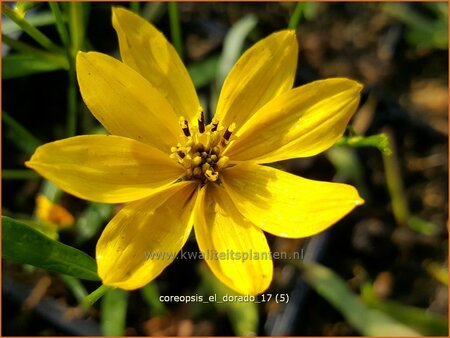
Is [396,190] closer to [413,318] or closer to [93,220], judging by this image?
[413,318]

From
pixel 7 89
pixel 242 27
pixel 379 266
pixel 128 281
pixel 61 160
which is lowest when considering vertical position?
pixel 379 266

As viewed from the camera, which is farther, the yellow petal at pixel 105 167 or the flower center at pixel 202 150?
the flower center at pixel 202 150

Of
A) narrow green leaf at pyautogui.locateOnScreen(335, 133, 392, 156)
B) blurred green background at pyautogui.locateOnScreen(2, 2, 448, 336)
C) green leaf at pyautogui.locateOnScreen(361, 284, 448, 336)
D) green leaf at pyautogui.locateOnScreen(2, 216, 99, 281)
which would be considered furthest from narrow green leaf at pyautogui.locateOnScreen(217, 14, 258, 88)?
green leaf at pyautogui.locateOnScreen(2, 216, 99, 281)

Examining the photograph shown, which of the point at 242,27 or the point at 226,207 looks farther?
the point at 242,27

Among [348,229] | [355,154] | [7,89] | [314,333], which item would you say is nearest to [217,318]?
[314,333]

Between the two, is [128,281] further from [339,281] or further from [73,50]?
[339,281]

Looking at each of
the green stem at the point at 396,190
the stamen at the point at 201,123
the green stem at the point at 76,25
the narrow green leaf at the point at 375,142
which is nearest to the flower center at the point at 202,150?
the stamen at the point at 201,123

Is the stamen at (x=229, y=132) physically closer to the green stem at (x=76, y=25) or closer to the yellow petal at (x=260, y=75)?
the yellow petal at (x=260, y=75)
